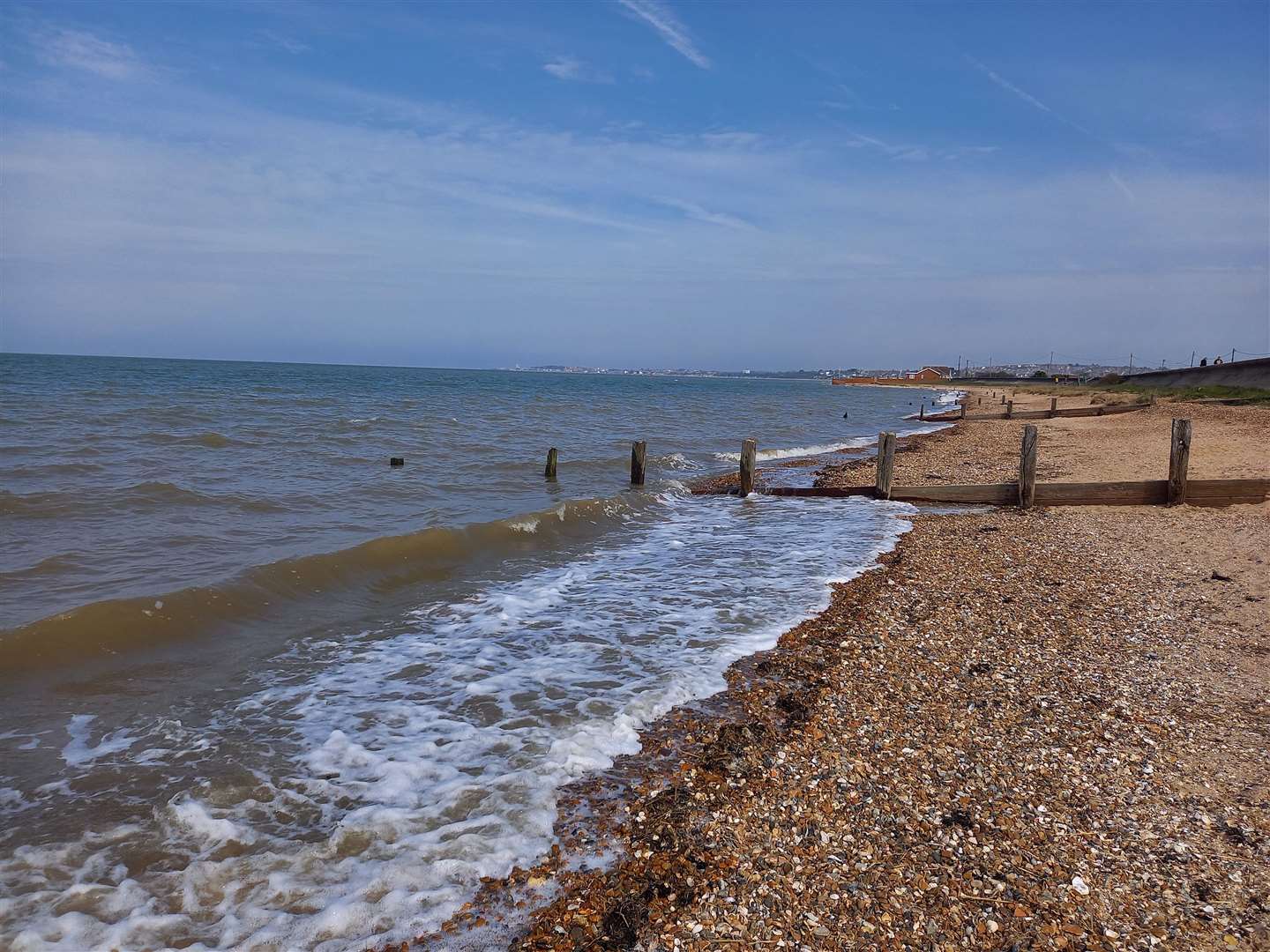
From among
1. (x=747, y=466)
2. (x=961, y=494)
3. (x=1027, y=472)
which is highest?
(x=1027, y=472)

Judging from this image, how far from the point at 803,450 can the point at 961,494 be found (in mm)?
13037

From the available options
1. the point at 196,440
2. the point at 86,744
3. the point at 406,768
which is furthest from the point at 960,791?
the point at 196,440

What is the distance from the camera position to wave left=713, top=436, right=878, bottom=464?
979 inches

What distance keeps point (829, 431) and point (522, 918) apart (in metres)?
34.6

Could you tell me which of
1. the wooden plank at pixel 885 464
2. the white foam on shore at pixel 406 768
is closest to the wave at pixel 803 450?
the wooden plank at pixel 885 464

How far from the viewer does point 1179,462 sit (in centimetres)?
1273

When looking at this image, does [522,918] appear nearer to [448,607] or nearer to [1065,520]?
[448,607]

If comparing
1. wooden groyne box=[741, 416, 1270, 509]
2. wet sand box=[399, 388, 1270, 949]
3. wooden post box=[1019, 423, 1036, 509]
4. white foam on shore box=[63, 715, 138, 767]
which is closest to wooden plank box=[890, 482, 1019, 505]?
wooden groyne box=[741, 416, 1270, 509]

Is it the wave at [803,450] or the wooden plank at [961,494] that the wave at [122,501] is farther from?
the wave at [803,450]

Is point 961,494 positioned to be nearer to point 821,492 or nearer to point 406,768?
point 821,492

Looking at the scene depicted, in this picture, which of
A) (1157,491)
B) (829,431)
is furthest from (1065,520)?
(829,431)

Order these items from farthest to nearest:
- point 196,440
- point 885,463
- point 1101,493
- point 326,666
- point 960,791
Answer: point 196,440 → point 885,463 → point 1101,493 → point 326,666 → point 960,791

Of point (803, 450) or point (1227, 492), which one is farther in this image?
point (803, 450)

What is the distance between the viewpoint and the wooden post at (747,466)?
51.3 ft
